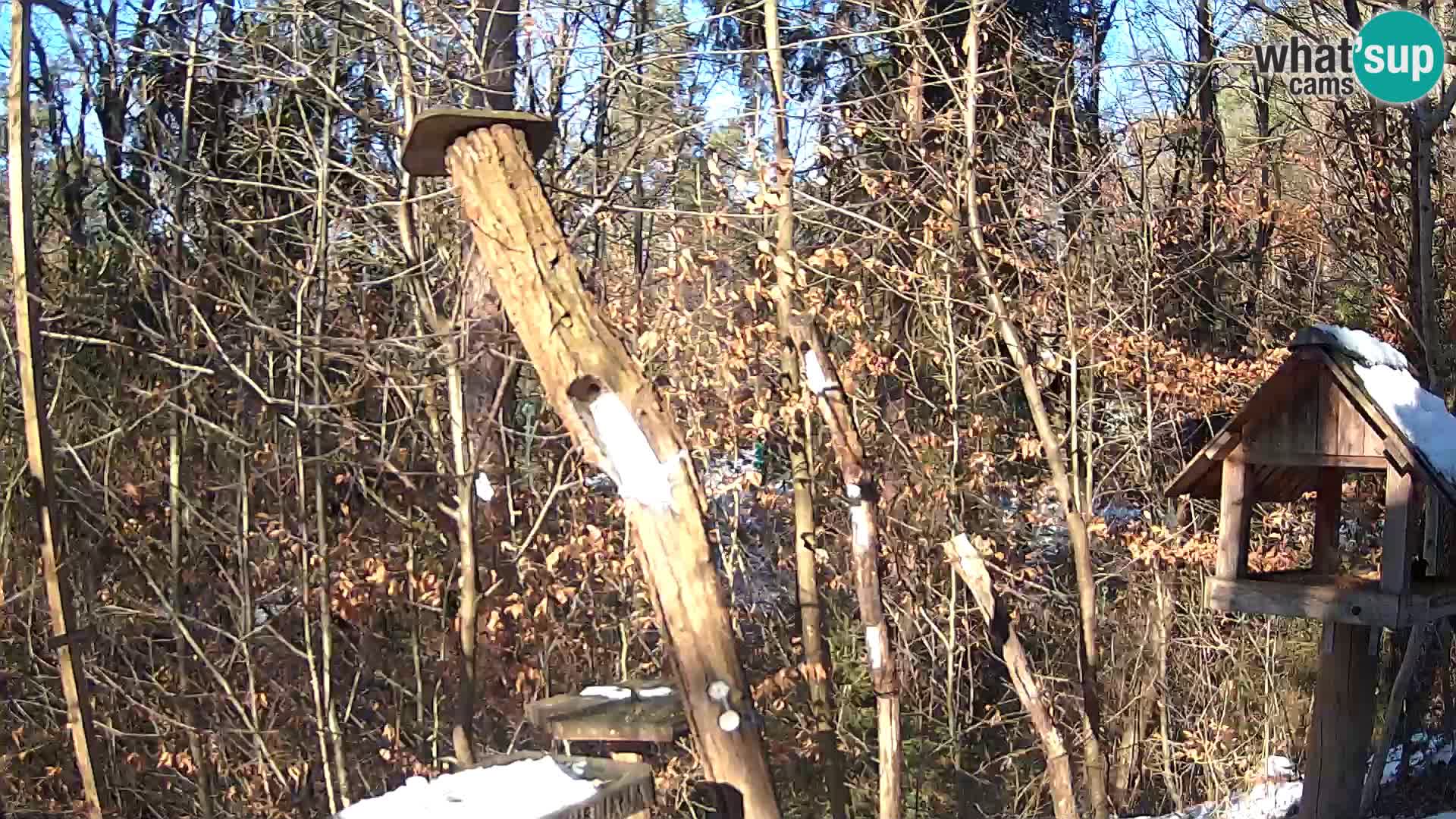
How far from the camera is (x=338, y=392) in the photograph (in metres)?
6.73

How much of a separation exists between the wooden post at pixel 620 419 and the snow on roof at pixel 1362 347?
6.77 feet

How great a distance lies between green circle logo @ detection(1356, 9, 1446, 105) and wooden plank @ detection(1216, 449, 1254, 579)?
11.7 feet

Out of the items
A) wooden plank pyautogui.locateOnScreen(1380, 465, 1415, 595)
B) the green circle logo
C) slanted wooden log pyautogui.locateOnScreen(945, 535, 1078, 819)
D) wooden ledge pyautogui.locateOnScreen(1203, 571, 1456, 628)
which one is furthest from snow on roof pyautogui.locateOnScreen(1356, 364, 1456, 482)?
the green circle logo

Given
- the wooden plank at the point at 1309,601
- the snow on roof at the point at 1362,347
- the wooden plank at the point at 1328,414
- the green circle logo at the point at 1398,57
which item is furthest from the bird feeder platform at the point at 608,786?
the green circle logo at the point at 1398,57

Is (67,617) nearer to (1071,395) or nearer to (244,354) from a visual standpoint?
(244,354)

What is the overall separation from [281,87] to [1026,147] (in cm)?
463

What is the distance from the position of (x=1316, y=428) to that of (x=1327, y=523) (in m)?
0.61

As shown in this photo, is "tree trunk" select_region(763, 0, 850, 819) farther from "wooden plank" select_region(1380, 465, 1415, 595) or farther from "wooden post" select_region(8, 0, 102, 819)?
"wooden post" select_region(8, 0, 102, 819)

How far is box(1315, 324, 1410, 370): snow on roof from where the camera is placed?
11.6 feet

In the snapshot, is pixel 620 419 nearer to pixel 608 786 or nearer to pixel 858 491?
pixel 608 786

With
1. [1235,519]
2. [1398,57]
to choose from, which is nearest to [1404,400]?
[1235,519]

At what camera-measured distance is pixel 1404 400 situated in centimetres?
349

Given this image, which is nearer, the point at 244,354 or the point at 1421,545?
the point at 1421,545

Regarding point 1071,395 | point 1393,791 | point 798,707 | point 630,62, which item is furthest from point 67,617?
point 1393,791
